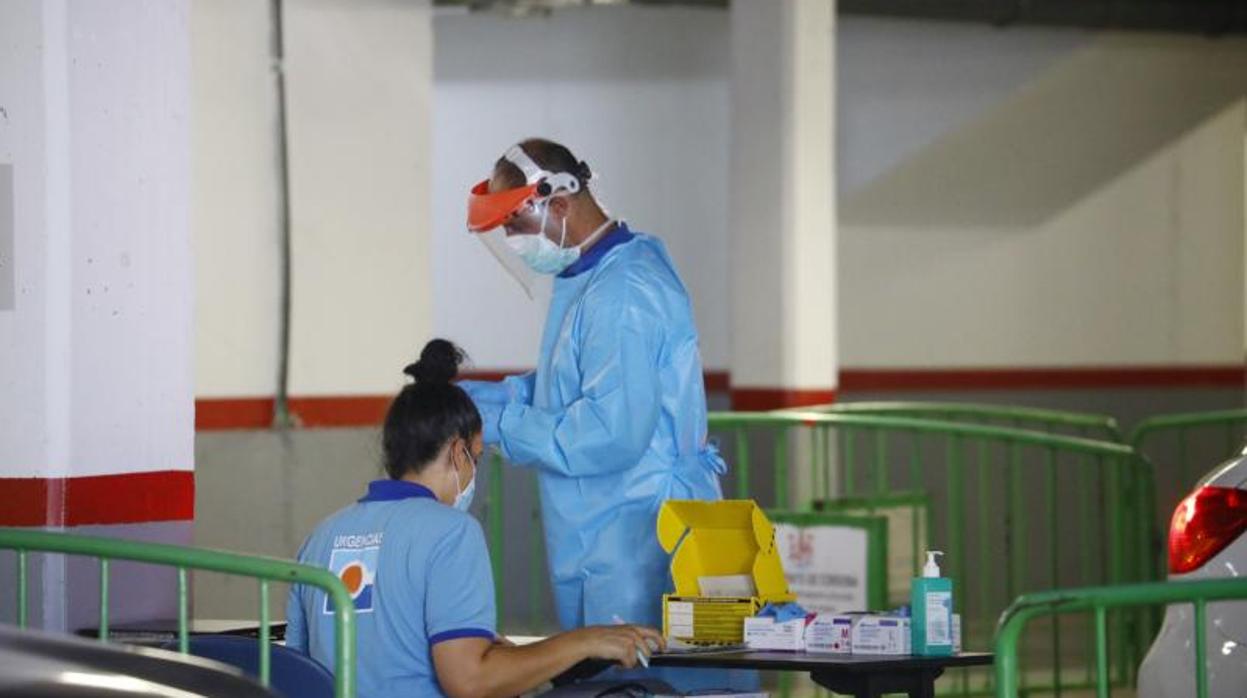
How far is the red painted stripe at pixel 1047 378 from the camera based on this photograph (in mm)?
13328

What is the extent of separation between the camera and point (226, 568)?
4.09 meters

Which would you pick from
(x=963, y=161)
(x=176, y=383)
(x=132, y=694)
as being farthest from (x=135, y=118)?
(x=963, y=161)

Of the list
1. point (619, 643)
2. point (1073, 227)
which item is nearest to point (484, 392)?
point (619, 643)

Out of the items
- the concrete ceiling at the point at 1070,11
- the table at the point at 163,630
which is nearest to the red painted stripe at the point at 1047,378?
the concrete ceiling at the point at 1070,11

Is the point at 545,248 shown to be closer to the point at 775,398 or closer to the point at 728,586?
the point at 728,586

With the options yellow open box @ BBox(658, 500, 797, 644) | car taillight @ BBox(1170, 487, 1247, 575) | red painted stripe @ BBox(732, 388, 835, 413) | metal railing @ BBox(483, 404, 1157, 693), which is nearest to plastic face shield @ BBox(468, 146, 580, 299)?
yellow open box @ BBox(658, 500, 797, 644)

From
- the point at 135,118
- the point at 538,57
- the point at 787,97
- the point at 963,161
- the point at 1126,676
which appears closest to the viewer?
the point at 135,118

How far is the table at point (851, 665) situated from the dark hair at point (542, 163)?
1.47 meters

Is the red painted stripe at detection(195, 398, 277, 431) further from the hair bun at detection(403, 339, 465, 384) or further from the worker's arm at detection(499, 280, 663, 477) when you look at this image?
the hair bun at detection(403, 339, 465, 384)

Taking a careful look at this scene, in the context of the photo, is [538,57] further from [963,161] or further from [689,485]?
[689,485]

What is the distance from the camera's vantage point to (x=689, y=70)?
42.0 ft

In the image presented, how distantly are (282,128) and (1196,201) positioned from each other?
21.9 ft

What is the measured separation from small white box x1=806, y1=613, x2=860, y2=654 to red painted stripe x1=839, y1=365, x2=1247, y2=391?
8441mm

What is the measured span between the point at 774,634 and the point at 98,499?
1.72m
